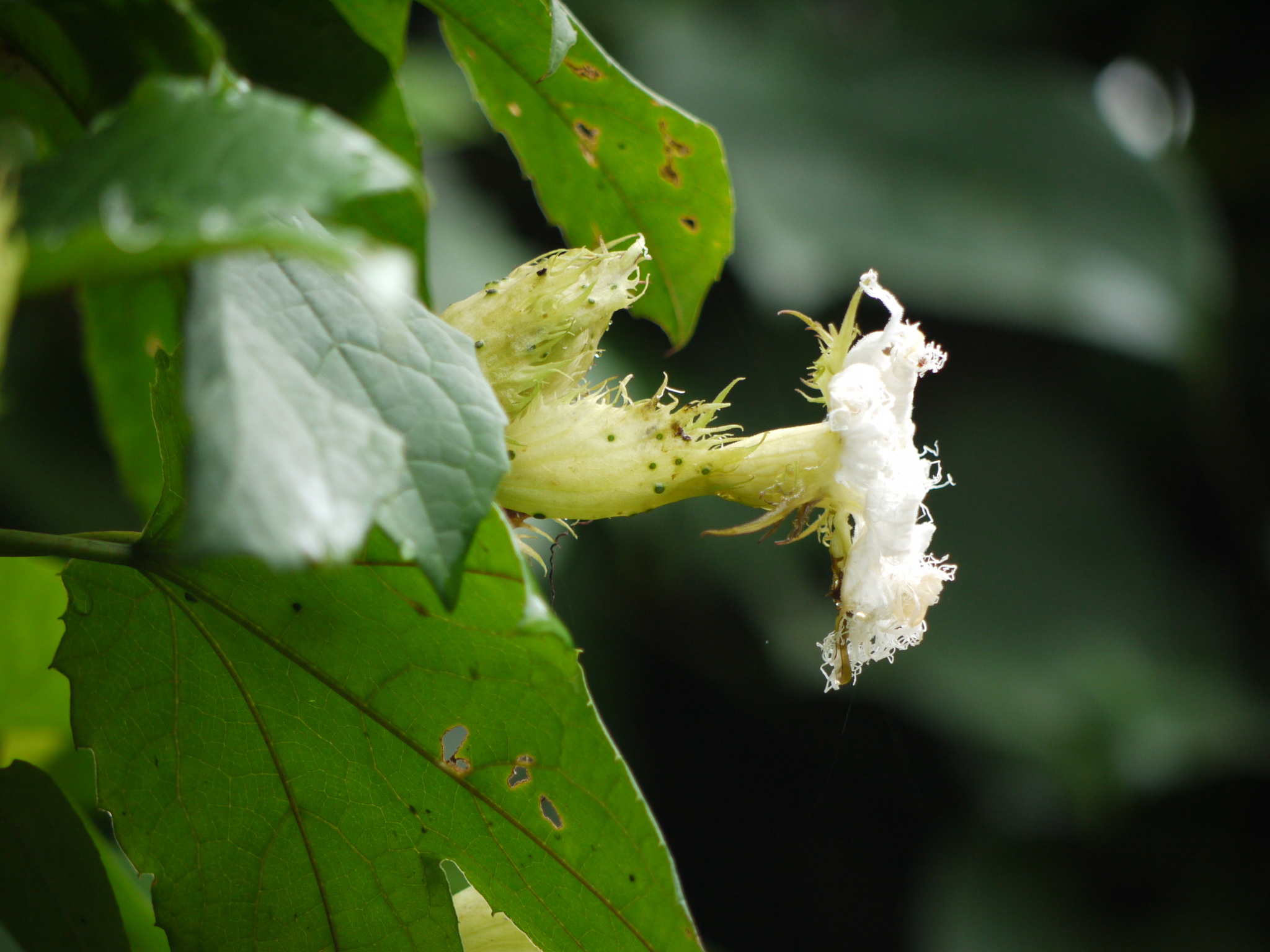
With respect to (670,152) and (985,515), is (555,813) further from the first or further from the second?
(985,515)

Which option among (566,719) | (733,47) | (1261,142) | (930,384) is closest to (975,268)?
(930,384)

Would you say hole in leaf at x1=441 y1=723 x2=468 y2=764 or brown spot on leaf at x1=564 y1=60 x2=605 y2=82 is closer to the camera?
hole in leaf at x1=441 y1=723 x2=468 y2=764

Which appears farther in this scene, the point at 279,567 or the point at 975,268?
the point at 975,268

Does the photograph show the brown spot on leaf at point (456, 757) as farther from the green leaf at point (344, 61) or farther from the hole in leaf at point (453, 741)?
the green leaf at point (344, 61)

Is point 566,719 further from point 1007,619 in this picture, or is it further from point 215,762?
point 1007,619

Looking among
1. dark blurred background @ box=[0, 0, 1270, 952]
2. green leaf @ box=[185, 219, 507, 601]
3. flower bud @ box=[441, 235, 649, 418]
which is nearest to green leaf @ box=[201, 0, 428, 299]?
flower bud @ box=[441, 235, 649, 418]

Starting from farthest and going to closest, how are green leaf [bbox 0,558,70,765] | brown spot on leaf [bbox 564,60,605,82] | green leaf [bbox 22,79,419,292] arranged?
1. green leaf [bbox 0,558,70,765]
2. brown spot on leaf [bbox 564,60,605,82]
3. green leaf [bbox 22,79,419,292]

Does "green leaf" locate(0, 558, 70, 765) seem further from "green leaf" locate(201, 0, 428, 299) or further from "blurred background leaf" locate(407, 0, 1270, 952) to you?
"blurred background leaf" locate(407, 0, 1270, 952)

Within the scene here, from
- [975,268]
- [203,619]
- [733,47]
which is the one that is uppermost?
[203,619]
